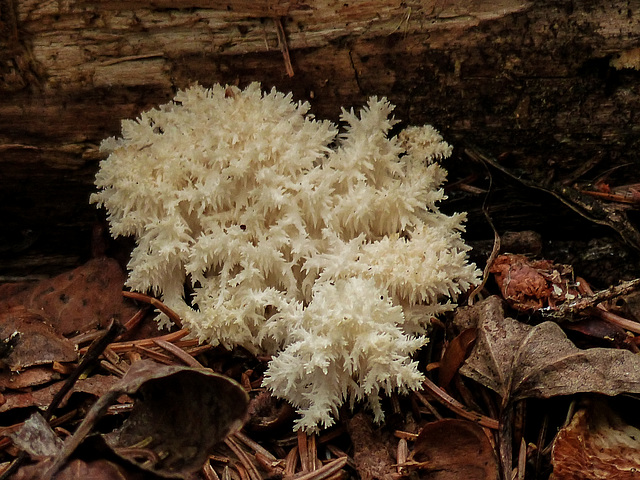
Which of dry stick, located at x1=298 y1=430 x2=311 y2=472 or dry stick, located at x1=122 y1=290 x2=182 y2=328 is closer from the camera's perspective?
dry stick, located at x1=298 y1=430 x2=311 y2=472

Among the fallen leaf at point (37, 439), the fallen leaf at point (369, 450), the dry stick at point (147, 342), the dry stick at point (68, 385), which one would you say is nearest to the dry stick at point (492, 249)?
the fallen leaf at point (369, 450)

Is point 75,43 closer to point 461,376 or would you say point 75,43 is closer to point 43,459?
point 43,459

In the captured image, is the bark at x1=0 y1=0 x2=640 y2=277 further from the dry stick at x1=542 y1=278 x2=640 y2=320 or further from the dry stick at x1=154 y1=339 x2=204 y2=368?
the dry stick at x1=154 y1=339 x2=204 y2=368

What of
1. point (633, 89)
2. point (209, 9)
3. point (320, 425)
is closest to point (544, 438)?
point (320, 425)

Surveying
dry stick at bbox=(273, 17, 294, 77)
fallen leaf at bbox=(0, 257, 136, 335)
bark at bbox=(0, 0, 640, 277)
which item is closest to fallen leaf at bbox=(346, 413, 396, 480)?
fallen leaf at bbox=(0, 257, 136, 335)

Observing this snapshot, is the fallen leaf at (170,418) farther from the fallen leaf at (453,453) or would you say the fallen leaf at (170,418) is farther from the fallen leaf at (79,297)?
the fallen leaf at (79,297)
